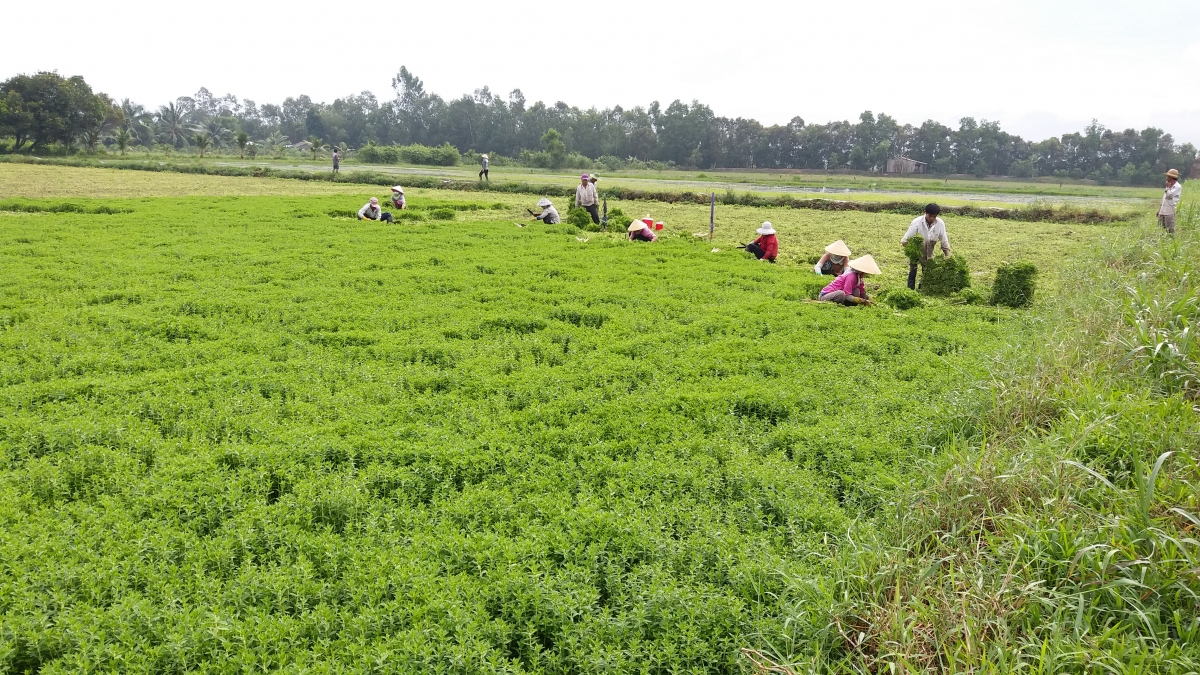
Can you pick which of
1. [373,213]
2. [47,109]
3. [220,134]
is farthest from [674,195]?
[220,134]

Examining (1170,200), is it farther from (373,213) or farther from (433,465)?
(373,213)

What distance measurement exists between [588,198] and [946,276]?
11128mm

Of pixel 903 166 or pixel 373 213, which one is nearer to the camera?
pixel 373 213

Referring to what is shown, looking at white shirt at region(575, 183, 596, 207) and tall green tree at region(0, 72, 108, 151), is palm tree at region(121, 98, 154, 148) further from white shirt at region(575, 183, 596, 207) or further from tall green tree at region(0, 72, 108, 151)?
white shirt at region(575, 183, 596, 207)

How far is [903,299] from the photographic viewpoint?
11.1m

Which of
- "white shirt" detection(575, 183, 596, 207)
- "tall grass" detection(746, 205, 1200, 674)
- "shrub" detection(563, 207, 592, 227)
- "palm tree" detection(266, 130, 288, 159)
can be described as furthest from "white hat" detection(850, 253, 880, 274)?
"palm tree" detection(266, 130, 288, 159)

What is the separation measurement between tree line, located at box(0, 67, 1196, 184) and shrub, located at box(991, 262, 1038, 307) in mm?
59120

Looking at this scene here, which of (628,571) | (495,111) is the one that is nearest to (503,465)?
(628,571)

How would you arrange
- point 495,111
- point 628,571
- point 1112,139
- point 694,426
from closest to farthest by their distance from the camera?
point 628,571, point 694,426, point 1112,139, point 495,111

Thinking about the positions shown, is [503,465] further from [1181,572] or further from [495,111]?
[495,111]

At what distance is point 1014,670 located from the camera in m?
3.06

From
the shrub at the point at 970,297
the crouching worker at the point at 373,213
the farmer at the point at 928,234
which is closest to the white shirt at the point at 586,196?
the crouching worker at the point at 373,213

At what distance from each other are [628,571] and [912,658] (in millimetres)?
1735

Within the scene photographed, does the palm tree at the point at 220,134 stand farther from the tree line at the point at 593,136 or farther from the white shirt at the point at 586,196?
the white shirt at the point at 586,196
